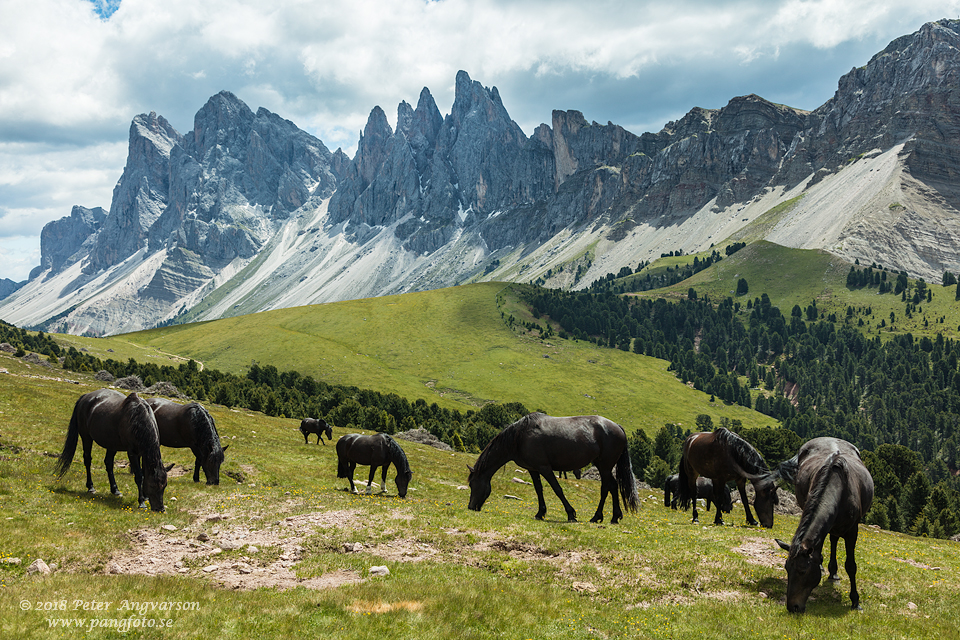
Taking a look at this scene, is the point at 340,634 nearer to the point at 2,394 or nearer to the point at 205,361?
the point at 2,394

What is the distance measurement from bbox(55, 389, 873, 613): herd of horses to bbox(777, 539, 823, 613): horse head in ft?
0.08

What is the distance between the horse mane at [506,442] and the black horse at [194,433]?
13565 mm

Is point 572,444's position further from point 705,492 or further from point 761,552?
point 705,492

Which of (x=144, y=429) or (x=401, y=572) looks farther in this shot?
(x=144, y=429)

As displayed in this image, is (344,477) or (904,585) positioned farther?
(344,477)

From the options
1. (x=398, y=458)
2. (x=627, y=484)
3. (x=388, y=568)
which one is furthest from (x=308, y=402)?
(x=388, y=568)

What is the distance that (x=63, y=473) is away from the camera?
79.3 feet

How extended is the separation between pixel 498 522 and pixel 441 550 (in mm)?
4061

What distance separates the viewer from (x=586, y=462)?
24.2 m

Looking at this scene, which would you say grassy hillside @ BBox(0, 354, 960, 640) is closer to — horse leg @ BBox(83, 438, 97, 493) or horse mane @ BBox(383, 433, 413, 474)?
horse leg @ BBox(83, 438, 97, 493)

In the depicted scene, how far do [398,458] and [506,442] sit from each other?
414 inches

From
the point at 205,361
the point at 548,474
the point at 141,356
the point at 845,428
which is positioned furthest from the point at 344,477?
the point at 845,428

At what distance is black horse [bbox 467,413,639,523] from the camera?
2380 centimetres

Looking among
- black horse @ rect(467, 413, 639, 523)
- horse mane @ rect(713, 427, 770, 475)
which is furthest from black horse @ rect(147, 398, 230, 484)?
horse mane @ rect(713, 427, 770, 475)
